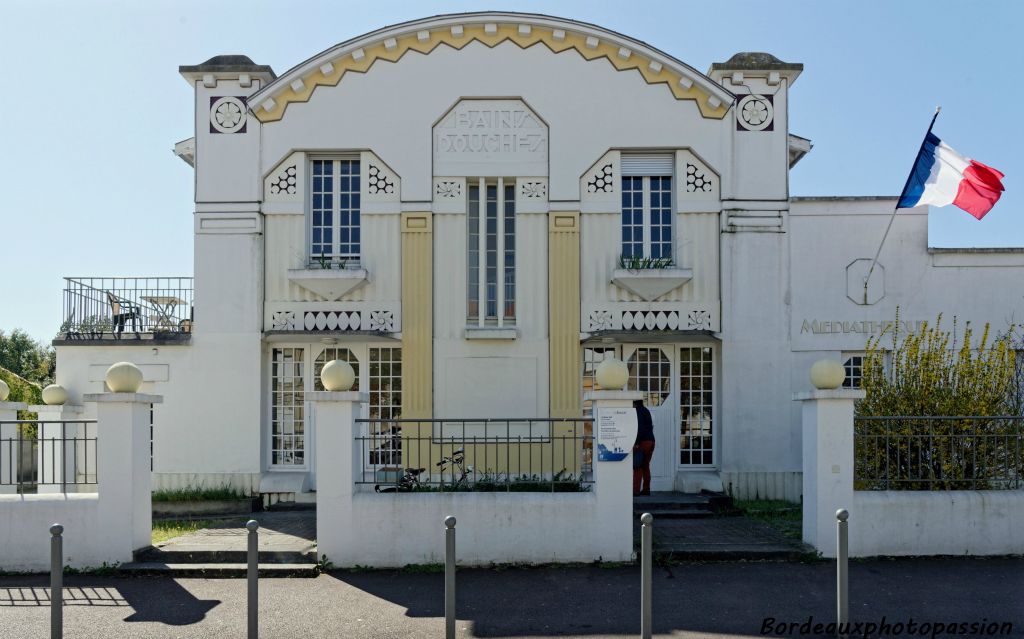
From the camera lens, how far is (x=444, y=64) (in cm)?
1499

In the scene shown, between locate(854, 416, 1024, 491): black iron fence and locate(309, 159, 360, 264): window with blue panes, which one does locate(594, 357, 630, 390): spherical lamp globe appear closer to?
locate(854, 416, 1024, 491): black iron fence

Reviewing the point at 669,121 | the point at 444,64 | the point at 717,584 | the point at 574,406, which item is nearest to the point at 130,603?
the point at 717,584

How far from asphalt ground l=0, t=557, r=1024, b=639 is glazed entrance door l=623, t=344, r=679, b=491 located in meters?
4.64

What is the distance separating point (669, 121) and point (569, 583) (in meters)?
8.47

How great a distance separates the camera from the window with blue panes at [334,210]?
15062 millimetres

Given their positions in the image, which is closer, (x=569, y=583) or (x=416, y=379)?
(x=569, y=583)

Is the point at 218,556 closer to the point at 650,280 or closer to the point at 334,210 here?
the point at 334,210

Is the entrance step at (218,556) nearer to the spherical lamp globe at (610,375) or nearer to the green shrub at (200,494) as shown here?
the spherical lamp globe at (610,375)

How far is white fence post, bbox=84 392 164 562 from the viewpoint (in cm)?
1009

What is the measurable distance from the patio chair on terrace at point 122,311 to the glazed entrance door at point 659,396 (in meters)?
8.34

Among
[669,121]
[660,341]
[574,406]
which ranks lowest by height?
[574,406]

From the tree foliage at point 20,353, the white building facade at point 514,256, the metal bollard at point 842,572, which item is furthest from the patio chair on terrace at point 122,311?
the tree foliage at point 20,353

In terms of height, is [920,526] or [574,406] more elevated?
[574,406]

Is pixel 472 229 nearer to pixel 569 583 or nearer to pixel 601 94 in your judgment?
pixel 601 94
